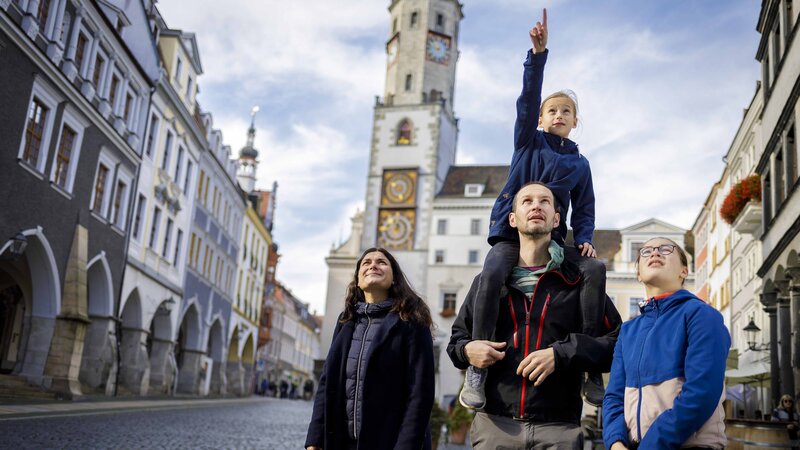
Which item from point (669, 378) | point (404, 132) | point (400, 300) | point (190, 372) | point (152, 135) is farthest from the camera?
point (404, 132)

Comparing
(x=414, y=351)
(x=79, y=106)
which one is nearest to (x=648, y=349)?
(x=414, y=351)

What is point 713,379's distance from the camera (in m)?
3.49

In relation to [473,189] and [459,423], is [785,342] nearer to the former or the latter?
[459,423]

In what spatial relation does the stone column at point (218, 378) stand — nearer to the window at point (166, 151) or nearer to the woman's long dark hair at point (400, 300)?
the window at point (166, 151)

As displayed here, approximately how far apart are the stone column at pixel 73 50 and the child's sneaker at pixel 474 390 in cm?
1978

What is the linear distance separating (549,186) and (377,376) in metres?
1.53

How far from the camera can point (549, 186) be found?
4504 millimetres

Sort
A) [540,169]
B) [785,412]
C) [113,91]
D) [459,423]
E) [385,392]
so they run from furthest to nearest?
1. [113,91]
2. [459,423]
3. [785,412]
4. [385,392]
5. [540,169]

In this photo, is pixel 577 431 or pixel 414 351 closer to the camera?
pixel 577 431

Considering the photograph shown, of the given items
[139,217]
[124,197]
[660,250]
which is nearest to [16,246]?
[124,197]

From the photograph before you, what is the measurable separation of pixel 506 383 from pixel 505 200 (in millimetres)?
1049

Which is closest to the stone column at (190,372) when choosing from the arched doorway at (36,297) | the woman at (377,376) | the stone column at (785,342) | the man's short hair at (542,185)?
the arched doorway at (36,297)

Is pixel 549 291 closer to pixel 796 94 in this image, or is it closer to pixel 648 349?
pixel 648 349

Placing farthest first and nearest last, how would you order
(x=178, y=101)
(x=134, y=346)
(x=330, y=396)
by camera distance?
(x=178, y=101) < (x=134, y=346) < (x=330, y=396)
